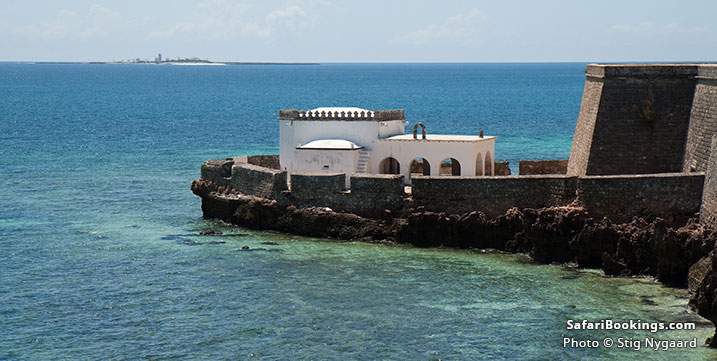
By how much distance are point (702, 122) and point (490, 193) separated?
6.71 meters

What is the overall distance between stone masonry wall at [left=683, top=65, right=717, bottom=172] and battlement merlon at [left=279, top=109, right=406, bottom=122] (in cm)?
1061

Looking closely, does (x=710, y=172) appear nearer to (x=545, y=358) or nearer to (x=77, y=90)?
(x=545, y=358)

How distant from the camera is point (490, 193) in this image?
1425 inches

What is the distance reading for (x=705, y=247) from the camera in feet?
101

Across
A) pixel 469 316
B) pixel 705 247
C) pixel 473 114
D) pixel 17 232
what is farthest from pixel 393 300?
pixel 473 114

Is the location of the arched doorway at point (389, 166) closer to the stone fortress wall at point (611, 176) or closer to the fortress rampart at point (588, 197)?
the fortress rampart at point (588, 197)

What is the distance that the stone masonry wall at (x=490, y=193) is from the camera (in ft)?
116

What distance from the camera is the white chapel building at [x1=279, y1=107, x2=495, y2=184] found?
40250 mm

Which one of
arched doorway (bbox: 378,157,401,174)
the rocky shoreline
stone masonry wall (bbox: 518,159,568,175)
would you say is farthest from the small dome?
stone masonry wall (bbox: 518,159,568,175)

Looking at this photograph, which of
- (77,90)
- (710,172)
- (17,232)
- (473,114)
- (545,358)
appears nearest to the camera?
(545,358)

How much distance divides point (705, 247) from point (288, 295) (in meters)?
11.0

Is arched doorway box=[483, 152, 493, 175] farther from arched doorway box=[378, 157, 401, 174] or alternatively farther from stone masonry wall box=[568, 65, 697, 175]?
stone masonry wall box=[568, 65, 697, 175]

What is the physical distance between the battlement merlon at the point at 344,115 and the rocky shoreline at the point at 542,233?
3.53 metres

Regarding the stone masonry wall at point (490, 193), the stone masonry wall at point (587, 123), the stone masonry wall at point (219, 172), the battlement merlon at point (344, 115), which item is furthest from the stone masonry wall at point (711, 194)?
the stone masonry wall at point (219, 172)
